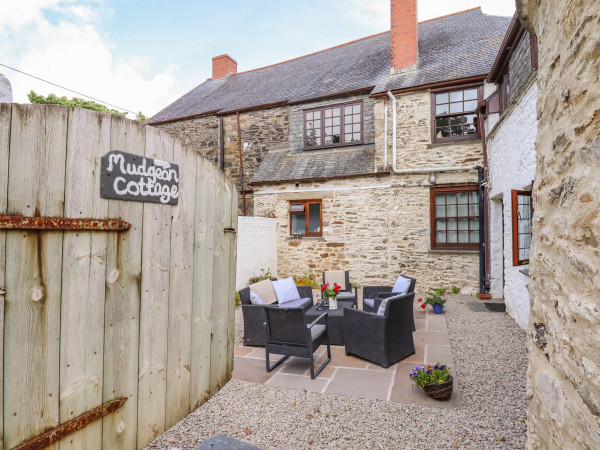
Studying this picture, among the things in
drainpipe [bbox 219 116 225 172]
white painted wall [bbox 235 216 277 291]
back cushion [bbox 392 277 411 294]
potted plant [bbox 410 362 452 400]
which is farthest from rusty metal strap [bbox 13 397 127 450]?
drainpipe [bbox 219 116 225 172]

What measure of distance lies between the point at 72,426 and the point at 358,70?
40.6 ft

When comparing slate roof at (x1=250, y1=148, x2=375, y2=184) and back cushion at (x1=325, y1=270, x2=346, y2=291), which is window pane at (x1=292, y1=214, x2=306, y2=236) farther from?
back cushion at (x1=325, y1=270, x2=346, y2=291)

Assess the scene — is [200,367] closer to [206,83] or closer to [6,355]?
[6,355]

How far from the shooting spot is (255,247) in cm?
981

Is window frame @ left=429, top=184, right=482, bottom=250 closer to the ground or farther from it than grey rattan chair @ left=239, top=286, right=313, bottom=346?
farther from it

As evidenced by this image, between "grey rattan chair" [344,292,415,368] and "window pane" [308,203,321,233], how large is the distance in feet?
18.6

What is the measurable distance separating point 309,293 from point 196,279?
498cm

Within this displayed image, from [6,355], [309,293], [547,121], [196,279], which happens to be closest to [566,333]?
[547,121]

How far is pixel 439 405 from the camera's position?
3496mm

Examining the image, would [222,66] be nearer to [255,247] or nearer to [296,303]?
[255,247]

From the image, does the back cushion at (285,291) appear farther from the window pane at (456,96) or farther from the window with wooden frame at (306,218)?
the window pane at (456,96)

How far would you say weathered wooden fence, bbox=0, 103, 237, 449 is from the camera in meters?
1.13

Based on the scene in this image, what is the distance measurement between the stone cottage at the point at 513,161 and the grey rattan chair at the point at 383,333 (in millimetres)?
1537

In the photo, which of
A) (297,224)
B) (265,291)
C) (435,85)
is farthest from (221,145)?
(265,291)
